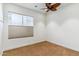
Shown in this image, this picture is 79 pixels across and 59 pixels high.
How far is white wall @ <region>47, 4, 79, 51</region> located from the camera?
1.19 meters

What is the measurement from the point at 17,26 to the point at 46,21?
0.44 meters

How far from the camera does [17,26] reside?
1.12 m

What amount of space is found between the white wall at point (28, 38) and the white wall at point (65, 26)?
0.13 m

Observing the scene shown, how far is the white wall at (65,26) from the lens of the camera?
1189mm

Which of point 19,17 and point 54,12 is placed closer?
point 19,17

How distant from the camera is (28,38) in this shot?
1236 mm

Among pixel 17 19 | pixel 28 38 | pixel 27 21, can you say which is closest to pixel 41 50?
pixel 28 38

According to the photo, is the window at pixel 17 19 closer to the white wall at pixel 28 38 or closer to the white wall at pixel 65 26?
the white wall at pixel 28 38

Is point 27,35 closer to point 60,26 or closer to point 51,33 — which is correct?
point 51,33

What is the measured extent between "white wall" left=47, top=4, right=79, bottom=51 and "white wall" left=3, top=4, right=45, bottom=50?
128 mm

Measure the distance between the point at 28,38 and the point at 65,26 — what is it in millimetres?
594

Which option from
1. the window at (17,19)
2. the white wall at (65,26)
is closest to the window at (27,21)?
the window at (17,19)

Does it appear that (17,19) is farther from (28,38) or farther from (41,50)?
(41,50)

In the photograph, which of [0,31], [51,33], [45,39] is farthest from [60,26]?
[0,31]
